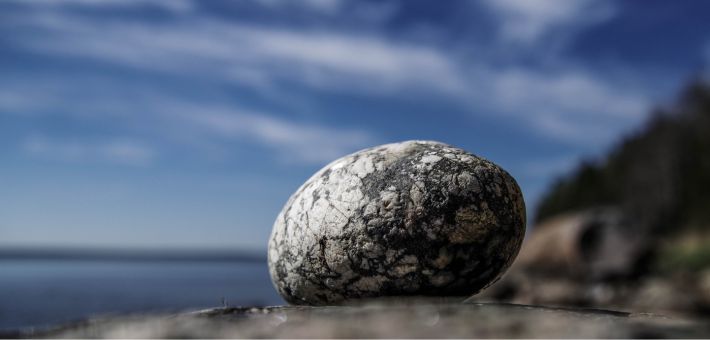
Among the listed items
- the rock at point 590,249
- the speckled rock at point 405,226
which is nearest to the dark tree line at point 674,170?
the rock at point 590,249

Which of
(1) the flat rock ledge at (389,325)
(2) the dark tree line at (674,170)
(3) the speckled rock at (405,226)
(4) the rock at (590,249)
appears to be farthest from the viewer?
(2) the dark tree line at (674,170)

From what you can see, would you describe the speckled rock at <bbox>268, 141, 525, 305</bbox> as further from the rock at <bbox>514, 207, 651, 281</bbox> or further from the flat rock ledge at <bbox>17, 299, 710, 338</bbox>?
the rock at <bbox>514, 207, 651, 281</bbox>

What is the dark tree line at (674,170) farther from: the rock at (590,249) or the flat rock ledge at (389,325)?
the flat rock ledge at (389,325)

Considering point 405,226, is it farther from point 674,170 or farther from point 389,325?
point 674,170

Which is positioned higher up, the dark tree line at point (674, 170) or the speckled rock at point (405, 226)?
the dark tree line at point (674, 170)

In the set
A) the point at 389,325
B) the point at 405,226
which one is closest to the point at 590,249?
the point at 405,226
